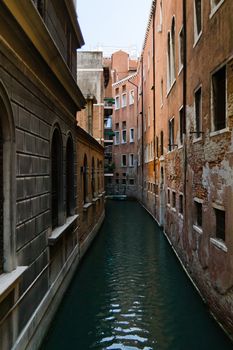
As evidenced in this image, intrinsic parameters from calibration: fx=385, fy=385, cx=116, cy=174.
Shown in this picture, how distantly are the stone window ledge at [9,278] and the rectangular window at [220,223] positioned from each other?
3714 mm

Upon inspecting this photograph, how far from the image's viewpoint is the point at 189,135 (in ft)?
32.3

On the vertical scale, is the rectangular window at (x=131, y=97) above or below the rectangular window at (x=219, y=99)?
above

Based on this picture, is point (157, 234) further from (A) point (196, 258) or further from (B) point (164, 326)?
(B) point (164, 326)

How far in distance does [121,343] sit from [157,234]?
35.6ft

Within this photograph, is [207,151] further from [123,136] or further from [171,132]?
[123,136]

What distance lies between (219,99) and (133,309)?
447 cm

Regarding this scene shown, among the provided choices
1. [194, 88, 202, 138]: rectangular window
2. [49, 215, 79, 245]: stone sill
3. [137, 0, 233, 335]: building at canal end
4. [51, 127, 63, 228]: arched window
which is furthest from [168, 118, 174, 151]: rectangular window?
[51, 127, 63, 228]: arched window

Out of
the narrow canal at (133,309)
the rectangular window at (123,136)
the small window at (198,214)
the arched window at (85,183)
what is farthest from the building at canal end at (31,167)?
the rectangular window at (123,136)

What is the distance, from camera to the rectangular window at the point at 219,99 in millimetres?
7127

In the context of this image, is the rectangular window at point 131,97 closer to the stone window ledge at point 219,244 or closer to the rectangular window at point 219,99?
the rectangular window at point 219,99

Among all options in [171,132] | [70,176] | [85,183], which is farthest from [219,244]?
[171,132]

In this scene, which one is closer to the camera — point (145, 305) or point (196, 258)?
point (145, 305)

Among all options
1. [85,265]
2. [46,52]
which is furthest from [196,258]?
[46,52]

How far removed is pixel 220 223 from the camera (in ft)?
22.9
